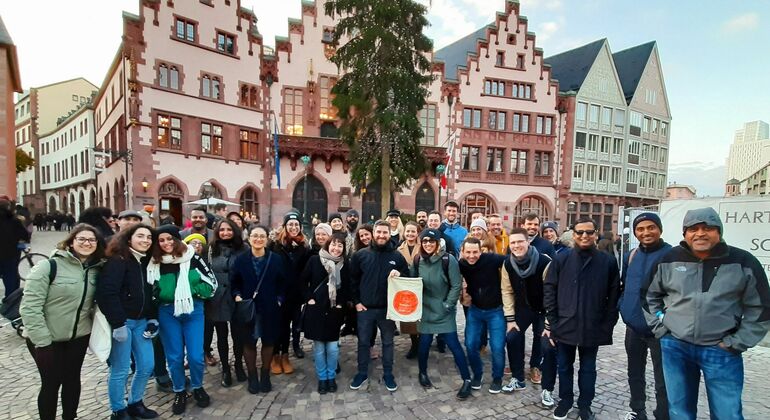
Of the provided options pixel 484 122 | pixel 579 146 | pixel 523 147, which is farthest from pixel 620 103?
pixel 484 122

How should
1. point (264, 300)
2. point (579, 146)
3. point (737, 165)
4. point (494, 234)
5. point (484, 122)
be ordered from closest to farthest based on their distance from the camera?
point (264, 300) → point (494, 234) → point (484, 122) → point (579, 146) → point (737, 165)

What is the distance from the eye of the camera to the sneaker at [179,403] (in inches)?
150

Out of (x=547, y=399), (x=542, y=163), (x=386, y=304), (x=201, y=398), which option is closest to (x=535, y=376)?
(x=547, y=399)

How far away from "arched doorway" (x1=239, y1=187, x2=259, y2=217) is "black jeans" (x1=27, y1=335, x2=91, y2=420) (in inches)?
740

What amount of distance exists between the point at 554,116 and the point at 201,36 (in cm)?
2411

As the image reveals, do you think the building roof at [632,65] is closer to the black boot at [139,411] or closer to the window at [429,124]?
the window at [429,124]

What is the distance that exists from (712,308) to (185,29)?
910 inches

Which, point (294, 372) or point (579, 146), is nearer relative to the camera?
point (294, 372)

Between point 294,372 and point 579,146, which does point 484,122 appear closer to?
point 579,146

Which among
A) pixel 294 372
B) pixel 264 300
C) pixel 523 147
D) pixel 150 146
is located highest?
pixel 523 147

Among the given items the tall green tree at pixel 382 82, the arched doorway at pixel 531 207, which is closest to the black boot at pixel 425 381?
the tall green tree at pixel 382 82

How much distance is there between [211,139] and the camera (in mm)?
19812

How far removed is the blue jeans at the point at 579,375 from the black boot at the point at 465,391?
993 millimetres

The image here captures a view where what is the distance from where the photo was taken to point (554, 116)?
26.8 m
